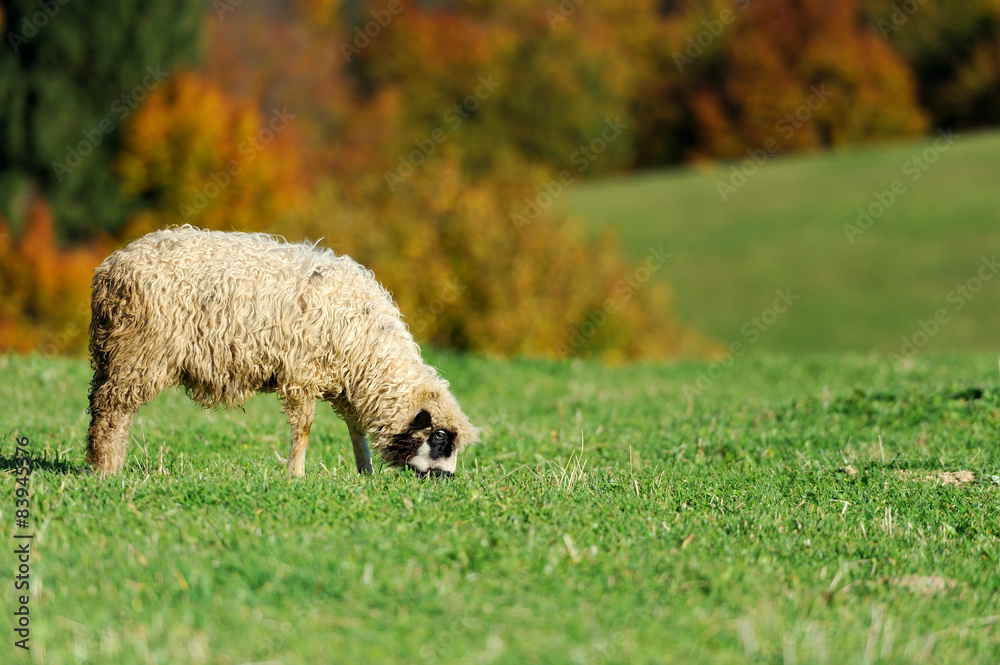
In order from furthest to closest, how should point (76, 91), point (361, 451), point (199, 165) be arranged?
point (199, 165)
point (76, 91)
point (361, 451)

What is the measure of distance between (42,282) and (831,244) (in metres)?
29.9

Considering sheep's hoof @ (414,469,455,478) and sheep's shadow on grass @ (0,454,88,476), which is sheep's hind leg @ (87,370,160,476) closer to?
sheep's shadow on grass @ (0,454,88,476)

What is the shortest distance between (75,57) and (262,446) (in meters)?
22.3

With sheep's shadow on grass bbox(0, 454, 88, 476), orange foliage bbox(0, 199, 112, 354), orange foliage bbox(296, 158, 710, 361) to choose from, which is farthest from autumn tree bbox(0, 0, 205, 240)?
sheep's shadow on grass bbox(0, 454, 88, 476)

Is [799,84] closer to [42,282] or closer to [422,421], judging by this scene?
[42,282]

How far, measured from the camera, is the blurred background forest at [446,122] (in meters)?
26.1

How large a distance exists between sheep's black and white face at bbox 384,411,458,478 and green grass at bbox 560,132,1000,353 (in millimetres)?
28276

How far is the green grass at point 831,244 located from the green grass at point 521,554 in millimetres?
27219

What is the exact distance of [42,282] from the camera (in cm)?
2633

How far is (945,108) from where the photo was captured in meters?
59.5

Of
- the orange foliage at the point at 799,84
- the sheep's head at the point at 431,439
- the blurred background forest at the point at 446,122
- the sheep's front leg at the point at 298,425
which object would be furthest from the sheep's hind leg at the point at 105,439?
the orange foliage at the point at 799,84

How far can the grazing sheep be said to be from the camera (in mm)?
6691

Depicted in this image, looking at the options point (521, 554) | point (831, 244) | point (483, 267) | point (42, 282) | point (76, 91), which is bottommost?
point (521, 554)

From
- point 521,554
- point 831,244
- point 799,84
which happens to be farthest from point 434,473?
point 799,84
